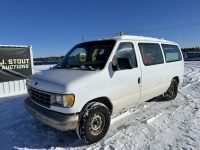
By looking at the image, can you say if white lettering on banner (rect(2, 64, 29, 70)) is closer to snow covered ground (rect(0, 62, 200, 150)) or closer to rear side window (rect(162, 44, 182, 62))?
snow covered ground (rect(0, 62, 200, 150))

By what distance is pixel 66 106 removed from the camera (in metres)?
3.50

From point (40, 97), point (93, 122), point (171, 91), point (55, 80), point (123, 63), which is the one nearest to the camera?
point (55, 80)

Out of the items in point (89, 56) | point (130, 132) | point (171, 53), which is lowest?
point (130, 132)

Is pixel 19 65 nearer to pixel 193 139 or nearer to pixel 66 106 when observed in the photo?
pixel 66 106

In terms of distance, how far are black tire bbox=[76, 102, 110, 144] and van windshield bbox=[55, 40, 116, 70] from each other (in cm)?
83

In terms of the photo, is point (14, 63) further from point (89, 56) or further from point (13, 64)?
point (89, 56)

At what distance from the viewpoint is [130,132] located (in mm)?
4336

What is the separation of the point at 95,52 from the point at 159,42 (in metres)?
2.52

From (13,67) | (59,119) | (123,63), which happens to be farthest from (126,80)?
(13,67)

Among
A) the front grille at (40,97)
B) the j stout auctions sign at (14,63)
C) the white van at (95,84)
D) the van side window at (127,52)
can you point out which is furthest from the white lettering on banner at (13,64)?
the van side window at (127,52)

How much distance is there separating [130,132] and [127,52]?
182 centimetres

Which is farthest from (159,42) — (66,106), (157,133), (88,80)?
(66,106)

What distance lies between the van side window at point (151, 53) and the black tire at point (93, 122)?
6.15ft

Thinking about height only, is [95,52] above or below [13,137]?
above
